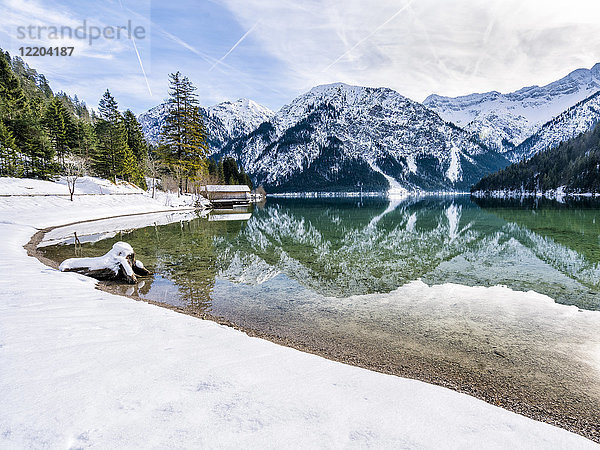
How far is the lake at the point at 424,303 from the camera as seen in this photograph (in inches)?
274

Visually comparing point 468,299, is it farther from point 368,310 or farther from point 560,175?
point 560,175

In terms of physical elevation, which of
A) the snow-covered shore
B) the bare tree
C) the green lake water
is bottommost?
the green lake water

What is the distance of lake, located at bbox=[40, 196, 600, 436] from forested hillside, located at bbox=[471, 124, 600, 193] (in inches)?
5144

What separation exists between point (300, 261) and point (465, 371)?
12907 millimetres

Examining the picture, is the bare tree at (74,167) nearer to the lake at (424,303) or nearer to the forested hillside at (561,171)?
the lake at (424,303)

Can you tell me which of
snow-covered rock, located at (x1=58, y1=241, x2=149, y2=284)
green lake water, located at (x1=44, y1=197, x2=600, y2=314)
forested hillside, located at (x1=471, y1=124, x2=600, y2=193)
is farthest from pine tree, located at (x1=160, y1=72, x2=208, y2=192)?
forested hillside, located at (x1=471, y1=124, x2=600, y2=193)

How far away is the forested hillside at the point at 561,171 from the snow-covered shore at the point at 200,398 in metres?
154

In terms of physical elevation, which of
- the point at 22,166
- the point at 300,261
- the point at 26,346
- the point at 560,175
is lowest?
the point at 300,261

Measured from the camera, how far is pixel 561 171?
13725cm

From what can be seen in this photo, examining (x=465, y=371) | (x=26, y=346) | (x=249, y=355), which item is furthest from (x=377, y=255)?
(x=26, y=346)

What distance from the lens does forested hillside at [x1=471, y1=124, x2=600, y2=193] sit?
11794 cm

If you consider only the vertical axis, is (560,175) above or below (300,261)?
above

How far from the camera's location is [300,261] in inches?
761

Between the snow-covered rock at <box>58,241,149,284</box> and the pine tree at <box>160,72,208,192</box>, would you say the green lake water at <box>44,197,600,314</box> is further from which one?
the pine tree at <box>160,72,208,192</box>
